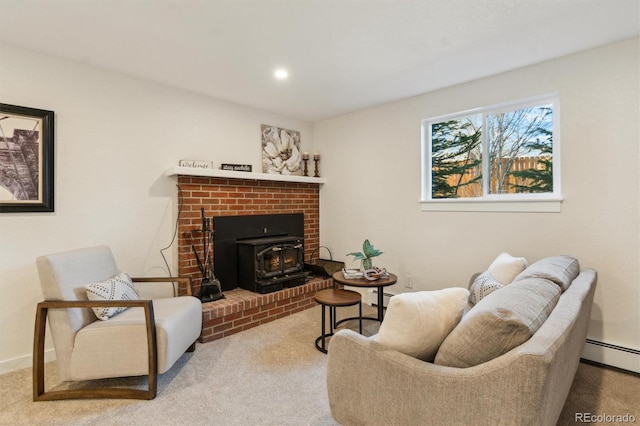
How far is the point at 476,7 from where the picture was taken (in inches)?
77.6

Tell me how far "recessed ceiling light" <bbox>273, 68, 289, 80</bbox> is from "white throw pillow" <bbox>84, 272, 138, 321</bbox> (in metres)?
2.10

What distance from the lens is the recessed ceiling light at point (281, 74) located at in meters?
2.86

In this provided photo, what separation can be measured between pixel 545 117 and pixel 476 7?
139cm

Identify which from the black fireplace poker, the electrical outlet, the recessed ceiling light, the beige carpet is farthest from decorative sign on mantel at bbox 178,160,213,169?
the electrical outlet

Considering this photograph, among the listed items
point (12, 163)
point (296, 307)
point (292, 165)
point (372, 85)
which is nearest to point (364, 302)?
point (296, 307)

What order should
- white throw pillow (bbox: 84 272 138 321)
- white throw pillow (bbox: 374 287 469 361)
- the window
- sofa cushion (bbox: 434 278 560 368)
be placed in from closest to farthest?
sofa cushion (bbox: 434 278 560 368) < white throw pillow (bbox: 374 287 469 361) < white throw pillow (bbox: 84 272 138 321) < the window

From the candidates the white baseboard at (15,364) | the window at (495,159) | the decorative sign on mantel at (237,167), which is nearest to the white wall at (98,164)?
the white baseboard at (15,364)

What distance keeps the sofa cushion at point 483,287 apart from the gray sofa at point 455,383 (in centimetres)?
65

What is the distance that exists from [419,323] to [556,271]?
110 cm

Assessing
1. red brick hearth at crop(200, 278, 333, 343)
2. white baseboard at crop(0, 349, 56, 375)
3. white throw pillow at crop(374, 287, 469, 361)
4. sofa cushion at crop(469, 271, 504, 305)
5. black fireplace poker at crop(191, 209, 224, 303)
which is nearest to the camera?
white throw pillow at crop(374, 287, 469, 361)

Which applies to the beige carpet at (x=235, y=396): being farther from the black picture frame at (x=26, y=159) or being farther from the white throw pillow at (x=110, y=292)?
the black picture frame at (x=26, y=159)

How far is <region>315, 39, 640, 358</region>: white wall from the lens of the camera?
2.38 metres

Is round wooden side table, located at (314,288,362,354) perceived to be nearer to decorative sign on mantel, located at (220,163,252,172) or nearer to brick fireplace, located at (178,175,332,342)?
brick fireplace, located at (178,175,332,342)

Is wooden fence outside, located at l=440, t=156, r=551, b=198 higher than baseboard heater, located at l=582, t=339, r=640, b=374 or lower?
higher
